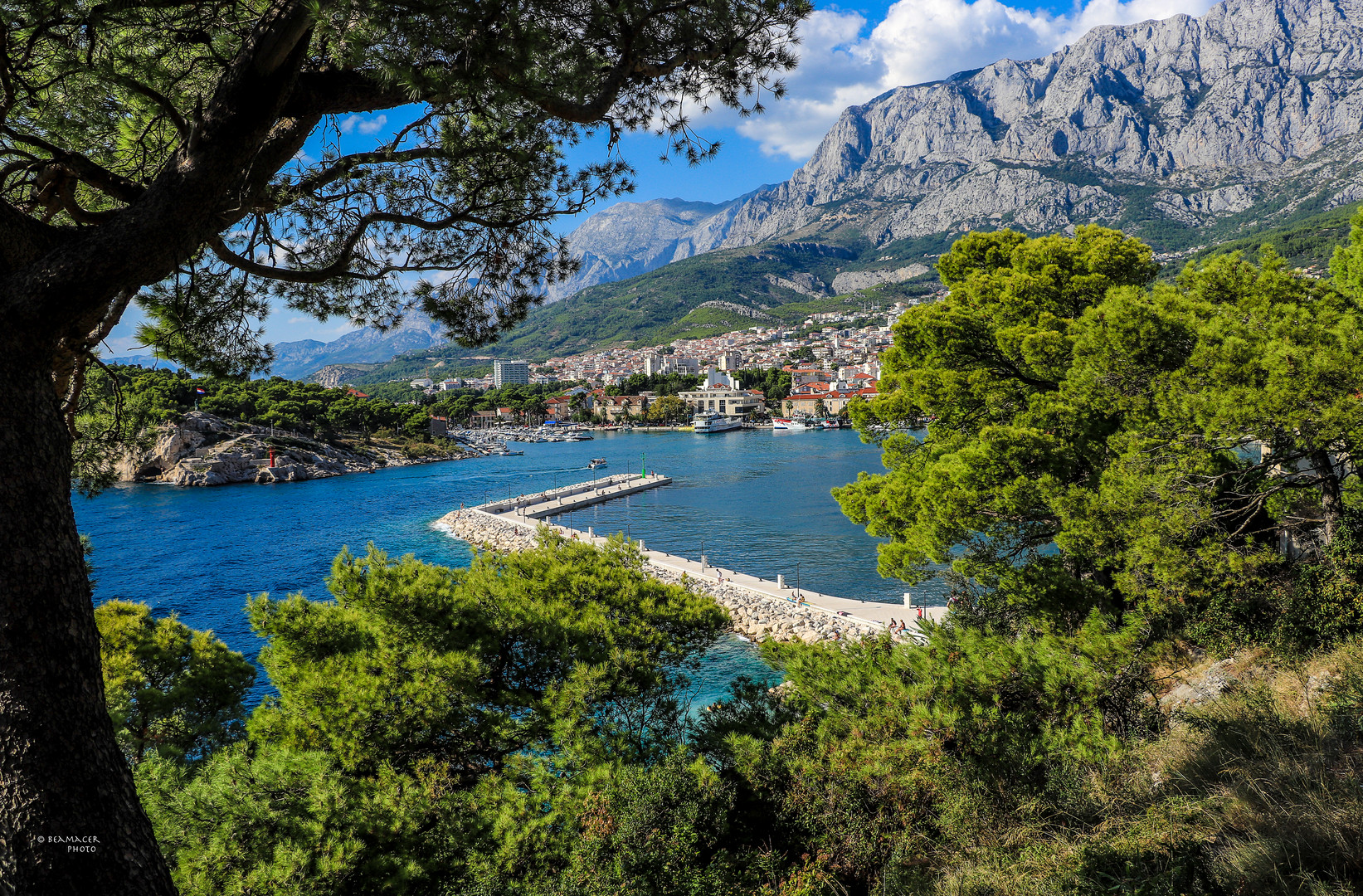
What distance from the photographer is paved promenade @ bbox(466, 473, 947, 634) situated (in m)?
11.5

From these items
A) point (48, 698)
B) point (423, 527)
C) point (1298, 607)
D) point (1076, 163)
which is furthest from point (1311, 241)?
point (48, 698)

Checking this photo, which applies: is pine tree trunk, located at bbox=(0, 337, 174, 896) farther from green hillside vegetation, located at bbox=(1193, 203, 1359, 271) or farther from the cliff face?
the cliff face

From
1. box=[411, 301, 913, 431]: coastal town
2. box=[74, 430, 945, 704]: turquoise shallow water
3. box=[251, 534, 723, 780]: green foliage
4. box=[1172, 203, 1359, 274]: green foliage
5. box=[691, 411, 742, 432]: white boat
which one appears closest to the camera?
box=[251, 534, 723, 780]: green foliage

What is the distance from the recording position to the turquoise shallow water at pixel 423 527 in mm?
15367

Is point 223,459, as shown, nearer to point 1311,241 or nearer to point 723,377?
point 723,377

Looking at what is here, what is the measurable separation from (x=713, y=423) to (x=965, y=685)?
55565 mm

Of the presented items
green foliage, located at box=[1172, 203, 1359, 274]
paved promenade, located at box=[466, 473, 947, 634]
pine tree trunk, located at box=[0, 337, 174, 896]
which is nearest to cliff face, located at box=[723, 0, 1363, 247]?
green foliage, located at box=[1172, 203, 1359, 274]

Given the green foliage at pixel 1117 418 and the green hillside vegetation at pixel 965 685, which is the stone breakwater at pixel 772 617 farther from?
the green hillside vegetation at pixel 965 685

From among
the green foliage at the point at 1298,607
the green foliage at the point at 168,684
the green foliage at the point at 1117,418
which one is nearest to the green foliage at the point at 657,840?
the green foliage at the point at 168,684

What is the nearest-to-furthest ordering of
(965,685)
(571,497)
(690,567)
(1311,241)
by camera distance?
(965,685), (690,567), (571,497), (1311,241)

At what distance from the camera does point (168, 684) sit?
530 centimetres

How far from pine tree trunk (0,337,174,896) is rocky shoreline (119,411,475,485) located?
38.5 metres

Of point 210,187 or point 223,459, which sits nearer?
point 210,187

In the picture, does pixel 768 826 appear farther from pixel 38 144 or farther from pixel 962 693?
pixel 38 144
